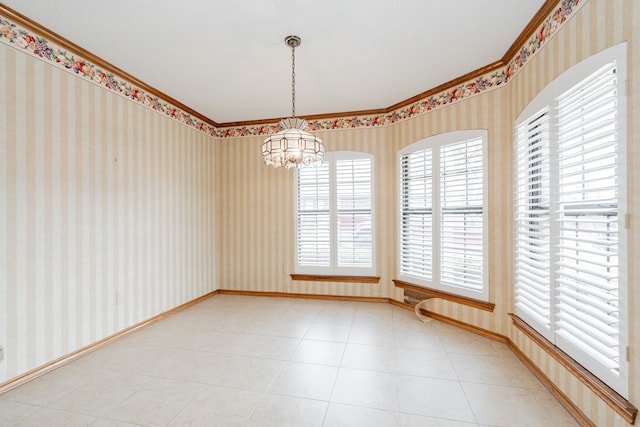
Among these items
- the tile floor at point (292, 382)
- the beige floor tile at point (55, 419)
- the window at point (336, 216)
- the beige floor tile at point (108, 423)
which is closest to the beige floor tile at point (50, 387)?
the tile floor at point (292, 382)

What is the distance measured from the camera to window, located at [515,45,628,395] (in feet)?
4.75

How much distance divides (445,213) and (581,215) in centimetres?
154

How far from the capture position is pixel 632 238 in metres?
1.36

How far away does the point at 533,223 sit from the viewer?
2.36 metres

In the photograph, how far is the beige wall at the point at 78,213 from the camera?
208 centimetres

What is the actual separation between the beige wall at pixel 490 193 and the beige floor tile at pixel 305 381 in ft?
5.17

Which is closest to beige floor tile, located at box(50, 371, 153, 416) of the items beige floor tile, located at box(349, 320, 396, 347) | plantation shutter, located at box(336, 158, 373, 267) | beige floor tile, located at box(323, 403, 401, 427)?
beige floor tile, located at box(323, 403, 401, 427)

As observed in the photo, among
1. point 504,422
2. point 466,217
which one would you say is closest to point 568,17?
point 466,217

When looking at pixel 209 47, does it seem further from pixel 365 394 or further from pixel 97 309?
pixel 365 394

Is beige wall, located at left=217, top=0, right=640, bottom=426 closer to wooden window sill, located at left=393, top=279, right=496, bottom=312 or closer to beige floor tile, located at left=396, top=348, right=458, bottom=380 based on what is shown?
wooden window sill, located at left=393, top=279, right=496, bottom=312

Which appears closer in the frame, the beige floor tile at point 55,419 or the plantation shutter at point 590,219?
the plantation shutter at point 590,219

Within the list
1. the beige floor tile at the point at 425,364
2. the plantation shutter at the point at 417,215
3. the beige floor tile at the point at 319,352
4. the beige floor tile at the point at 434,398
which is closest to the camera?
the beige floor tile at the point at 434,398

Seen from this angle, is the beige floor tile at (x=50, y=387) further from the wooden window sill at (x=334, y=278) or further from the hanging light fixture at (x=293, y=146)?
the wooden window sill at (x=334, y=278)

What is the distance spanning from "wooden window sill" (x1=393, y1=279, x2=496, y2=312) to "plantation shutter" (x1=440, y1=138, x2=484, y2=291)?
0.43 feet
